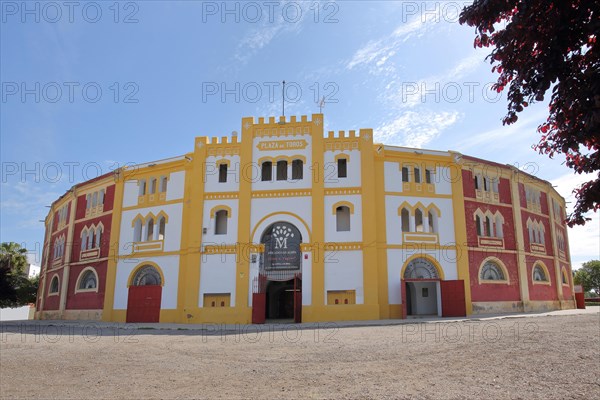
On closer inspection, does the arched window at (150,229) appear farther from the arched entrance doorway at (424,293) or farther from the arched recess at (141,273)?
the arched entrance doorway at (424,293)

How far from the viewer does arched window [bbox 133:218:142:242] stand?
1123 inches

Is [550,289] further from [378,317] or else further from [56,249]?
[56,249]

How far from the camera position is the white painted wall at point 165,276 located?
1021 inches

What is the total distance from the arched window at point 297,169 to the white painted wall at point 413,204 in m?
5.04

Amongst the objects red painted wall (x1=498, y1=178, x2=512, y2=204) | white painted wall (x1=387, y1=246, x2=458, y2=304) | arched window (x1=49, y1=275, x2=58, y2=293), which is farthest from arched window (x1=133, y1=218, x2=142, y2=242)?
red painted wall (x1=498, y1=178, x2=512, y2=204)

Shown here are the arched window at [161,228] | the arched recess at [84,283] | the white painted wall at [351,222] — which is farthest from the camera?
the arched recess at [84,283]

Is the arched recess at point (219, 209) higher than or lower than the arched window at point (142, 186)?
lower

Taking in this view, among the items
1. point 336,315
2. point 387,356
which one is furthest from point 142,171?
point 387,356

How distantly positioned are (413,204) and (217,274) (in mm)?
11721

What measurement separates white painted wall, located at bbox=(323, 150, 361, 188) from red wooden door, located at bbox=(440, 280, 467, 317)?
7.50 metres

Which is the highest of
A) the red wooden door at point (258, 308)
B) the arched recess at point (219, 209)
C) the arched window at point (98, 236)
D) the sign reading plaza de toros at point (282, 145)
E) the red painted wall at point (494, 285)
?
the sign reading plaza de toros at point (282, 145)

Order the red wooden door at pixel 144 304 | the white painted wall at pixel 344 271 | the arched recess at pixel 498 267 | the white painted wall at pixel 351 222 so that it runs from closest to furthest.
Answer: the white painted wall at pixel 344 271 < the white painted wall at pixel 351 222 < the red wooden door at pixel 144 304 < the arched recess at pixel 498 267

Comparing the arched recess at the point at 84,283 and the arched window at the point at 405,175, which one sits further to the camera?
the arched recess at the point at 84,283

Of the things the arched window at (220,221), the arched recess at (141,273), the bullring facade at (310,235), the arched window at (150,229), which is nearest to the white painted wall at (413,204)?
the bullring facade at (310,235)
